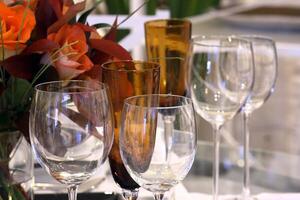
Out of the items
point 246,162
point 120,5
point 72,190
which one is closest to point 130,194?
point 72,190

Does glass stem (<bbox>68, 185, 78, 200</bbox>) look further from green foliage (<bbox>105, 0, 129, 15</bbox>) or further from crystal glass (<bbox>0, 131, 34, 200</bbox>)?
green foliage (<bbox>105, 0, 129, 15</bbox>)

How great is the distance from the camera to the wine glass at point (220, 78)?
3.13 feet

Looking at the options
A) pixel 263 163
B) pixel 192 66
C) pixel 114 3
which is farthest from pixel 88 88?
pixel 114 3

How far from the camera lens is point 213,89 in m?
0.96

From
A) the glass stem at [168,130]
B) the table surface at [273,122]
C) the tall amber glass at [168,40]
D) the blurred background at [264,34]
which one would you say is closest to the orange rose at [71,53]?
the glass stem at [168,130]

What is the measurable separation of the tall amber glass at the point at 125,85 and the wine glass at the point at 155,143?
46 mm

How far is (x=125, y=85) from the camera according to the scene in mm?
764

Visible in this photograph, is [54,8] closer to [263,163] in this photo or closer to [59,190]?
[59,190]

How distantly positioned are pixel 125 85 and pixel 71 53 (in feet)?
0.27

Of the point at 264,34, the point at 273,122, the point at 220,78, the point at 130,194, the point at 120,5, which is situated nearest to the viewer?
the point at 130,194

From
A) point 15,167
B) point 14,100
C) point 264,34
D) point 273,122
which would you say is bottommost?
point 273,122

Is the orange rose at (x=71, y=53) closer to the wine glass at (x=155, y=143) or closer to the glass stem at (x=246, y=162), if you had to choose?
the wine glass at (x=155, y=143)

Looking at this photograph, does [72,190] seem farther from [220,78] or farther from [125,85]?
[220,78]

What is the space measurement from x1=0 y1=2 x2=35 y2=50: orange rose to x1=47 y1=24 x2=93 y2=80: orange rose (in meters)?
0.03
